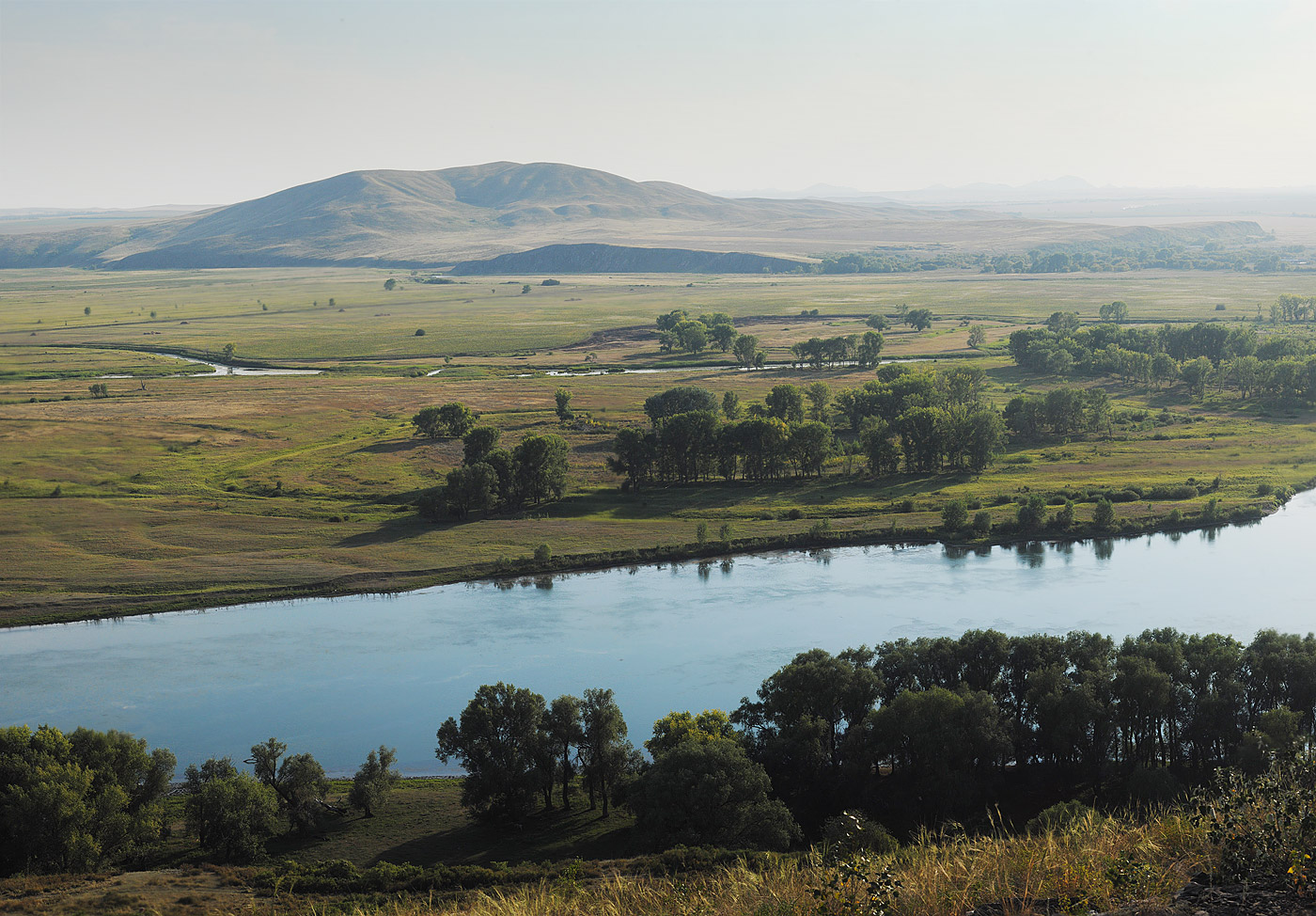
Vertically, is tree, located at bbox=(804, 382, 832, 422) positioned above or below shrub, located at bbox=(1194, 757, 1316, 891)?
above

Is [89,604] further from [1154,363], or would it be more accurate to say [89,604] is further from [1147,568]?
[1154,363]

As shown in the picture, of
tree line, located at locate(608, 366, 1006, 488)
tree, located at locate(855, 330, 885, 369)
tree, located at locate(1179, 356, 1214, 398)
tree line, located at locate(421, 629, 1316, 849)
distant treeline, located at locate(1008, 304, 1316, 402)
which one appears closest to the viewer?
tree line, located at locate(421, 629, 1316, 849)

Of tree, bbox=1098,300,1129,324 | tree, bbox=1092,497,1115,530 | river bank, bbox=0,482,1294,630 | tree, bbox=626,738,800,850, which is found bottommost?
tree, bbox=626,738,800,850

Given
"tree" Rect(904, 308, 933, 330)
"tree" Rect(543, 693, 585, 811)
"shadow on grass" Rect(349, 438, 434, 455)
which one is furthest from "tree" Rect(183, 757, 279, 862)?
"tree" Rect(904, 308, 933, 330)

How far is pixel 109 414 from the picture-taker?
104 metres

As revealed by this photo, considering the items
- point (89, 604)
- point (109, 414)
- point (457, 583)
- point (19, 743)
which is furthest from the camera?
point (109, 414)

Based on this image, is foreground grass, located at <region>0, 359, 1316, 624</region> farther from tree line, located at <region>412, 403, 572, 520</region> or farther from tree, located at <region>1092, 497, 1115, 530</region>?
tree line, located at <region>412, 403, 572, 520</region>

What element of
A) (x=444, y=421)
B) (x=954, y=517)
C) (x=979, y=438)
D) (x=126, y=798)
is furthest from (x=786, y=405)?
(x=126, y=798)

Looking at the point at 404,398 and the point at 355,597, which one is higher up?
the point at 404,398

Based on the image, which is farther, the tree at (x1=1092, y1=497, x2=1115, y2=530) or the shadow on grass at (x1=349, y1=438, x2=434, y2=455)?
the shadow on grass at (x1=349, y1=438, x2=434, y2=455)

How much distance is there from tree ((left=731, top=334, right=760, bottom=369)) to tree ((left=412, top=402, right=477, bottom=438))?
51.4 m

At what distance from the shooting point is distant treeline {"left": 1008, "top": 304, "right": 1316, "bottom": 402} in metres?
102

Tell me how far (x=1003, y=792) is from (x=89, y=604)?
162 ft

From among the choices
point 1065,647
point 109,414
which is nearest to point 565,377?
point 109,414
